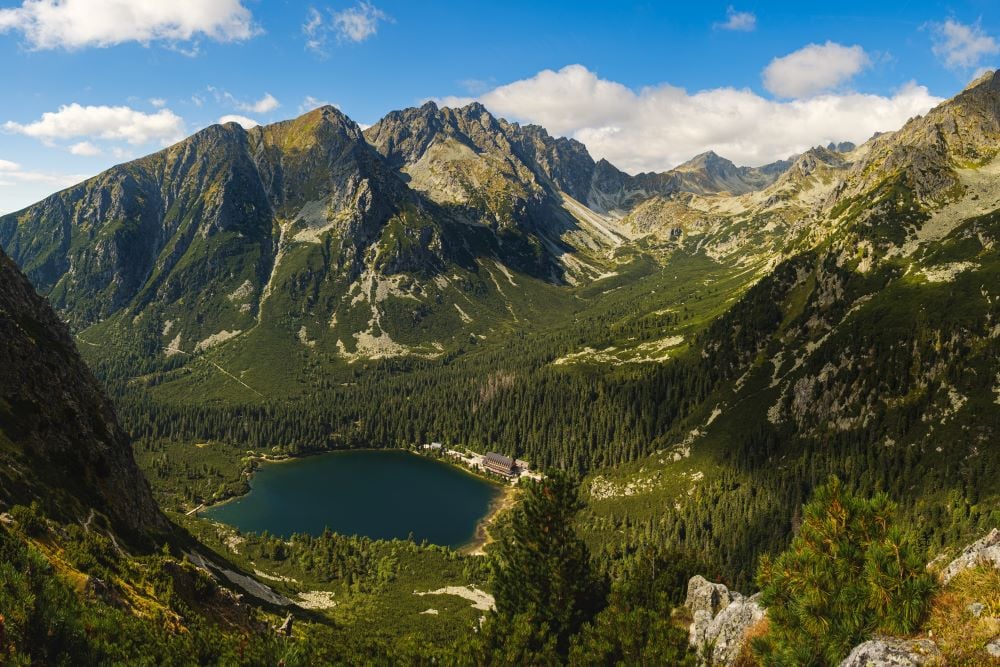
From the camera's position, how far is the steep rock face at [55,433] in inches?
1932

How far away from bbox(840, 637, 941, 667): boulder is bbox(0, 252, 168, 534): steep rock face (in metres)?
53.5

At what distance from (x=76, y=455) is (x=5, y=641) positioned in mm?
51802

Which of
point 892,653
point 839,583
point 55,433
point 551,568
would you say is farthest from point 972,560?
point 55,433

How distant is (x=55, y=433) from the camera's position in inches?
2306

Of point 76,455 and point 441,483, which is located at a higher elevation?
point 76,455

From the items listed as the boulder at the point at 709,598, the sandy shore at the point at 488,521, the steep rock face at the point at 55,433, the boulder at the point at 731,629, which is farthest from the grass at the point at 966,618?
the sandy shore at the point at 488,521

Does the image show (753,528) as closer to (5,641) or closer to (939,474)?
(939,474)

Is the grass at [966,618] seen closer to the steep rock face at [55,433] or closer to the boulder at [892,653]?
the boulder at [892,653]

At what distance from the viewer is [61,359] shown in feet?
225

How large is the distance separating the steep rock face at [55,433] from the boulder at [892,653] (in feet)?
176

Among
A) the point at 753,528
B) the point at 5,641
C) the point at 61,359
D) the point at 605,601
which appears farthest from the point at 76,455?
the point at 753,528

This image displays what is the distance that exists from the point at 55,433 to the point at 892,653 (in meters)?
72.4

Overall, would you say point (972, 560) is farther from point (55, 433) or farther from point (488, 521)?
point (488, 521)

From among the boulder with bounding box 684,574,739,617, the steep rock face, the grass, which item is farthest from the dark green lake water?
the grass
